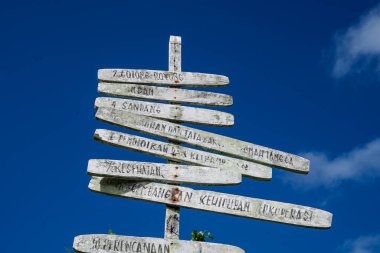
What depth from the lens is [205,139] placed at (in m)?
6.23

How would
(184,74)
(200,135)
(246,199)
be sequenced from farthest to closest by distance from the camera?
1. (184,74)
2. (200,135)
3. (246,199)

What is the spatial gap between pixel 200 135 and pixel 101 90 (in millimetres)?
1368

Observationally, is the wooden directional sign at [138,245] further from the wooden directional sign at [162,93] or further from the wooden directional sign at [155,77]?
the wooden directional sign at [155,77]

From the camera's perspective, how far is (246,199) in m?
5.84

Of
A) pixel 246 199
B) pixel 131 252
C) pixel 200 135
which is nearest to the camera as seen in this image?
pixel 131 252

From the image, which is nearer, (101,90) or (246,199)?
(246,199)

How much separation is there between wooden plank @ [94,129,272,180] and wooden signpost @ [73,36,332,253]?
0.04ft

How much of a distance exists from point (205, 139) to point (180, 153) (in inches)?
14.4

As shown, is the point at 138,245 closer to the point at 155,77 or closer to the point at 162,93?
the point at 162,93

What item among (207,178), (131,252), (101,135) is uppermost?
(101,135)

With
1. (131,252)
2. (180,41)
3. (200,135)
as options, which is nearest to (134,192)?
(131,252)

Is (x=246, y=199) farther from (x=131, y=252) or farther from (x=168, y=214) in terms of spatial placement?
(x=131, y=252)

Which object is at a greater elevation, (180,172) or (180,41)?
(180,41)

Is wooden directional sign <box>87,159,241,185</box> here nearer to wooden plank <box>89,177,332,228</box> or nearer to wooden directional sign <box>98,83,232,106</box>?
wooden plank <box>89,177,332,228</box>
